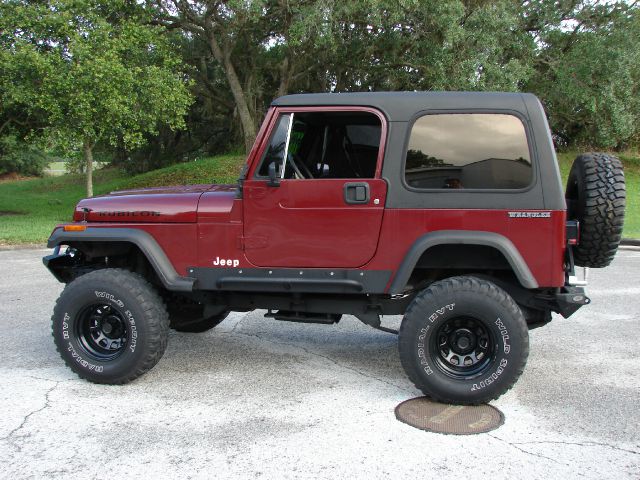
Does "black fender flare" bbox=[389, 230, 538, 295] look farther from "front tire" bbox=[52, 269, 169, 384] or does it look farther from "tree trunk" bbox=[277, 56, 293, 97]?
"tree trunk" bbox=[277, 56, 293, 97]

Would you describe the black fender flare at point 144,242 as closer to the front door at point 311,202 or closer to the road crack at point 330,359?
the front door at point 311,202

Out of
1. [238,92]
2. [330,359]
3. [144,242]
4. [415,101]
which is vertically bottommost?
[330,359]

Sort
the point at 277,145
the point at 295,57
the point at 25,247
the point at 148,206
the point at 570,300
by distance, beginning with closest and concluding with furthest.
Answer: the point at 570,300 → the point at 277,145 → the point at 148,206 → the point at 25,247 → the point at 295,57

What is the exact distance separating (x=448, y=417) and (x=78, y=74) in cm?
1408

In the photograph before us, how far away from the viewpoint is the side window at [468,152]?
400 cm

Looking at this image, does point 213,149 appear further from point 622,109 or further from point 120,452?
point 120,452

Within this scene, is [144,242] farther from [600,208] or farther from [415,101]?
[600,208]

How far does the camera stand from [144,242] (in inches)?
173

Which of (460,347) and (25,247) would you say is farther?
(25,247)

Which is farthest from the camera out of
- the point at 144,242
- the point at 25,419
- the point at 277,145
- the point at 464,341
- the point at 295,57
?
the point at 295,57

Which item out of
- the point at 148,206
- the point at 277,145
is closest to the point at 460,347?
the point at 277,145

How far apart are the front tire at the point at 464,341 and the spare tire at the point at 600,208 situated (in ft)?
2.28

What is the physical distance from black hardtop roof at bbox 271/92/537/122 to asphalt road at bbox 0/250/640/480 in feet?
6.74

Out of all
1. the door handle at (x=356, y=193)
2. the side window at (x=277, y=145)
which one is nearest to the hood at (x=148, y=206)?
the side window at (x=277, y=145)
